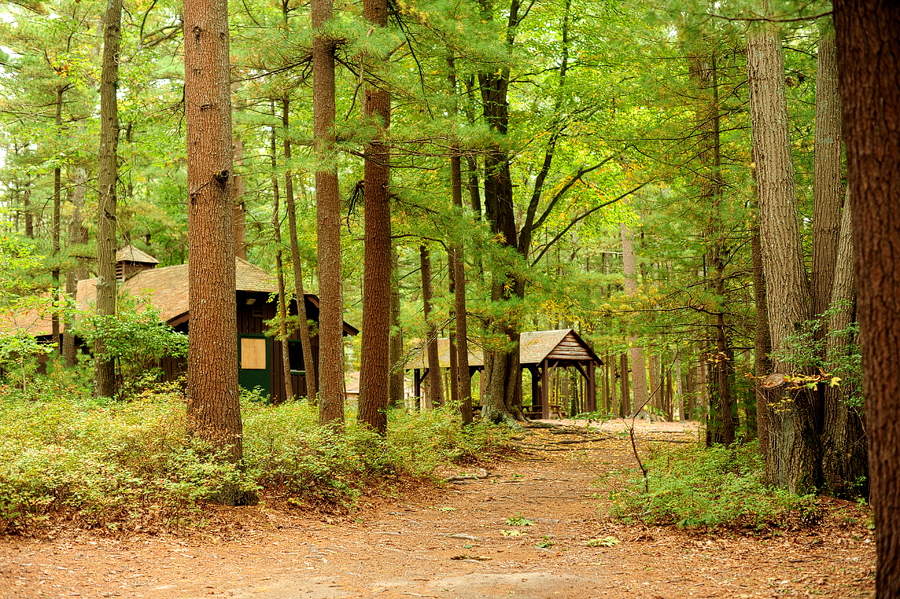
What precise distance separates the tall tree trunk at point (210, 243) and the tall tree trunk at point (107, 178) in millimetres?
7324

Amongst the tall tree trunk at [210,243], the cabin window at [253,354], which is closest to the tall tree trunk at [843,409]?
the tall tree trunk at [210,243]

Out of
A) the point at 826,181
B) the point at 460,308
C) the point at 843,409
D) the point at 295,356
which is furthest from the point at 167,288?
the point at 843,409

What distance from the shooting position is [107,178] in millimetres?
14414

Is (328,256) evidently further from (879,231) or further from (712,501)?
(879,231)

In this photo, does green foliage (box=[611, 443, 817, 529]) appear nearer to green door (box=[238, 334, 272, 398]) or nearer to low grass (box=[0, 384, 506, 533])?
low grass (box=[0, 384, 506, 533])

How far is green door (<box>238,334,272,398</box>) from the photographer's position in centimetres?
2298

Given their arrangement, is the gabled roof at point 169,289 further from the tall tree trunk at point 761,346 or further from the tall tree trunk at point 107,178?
the tall tree trunk at point 761,346

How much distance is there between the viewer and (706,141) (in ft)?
39.2

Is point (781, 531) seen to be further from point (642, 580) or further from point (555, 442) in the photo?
point (555, 442)

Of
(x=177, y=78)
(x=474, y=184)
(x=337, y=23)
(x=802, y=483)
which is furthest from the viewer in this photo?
(x=177, y=78)

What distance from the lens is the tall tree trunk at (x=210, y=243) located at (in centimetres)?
788

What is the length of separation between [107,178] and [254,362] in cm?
1006

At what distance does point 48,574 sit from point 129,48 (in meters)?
15.2

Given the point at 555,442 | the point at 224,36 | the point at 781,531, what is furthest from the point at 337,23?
the point at 555,442
